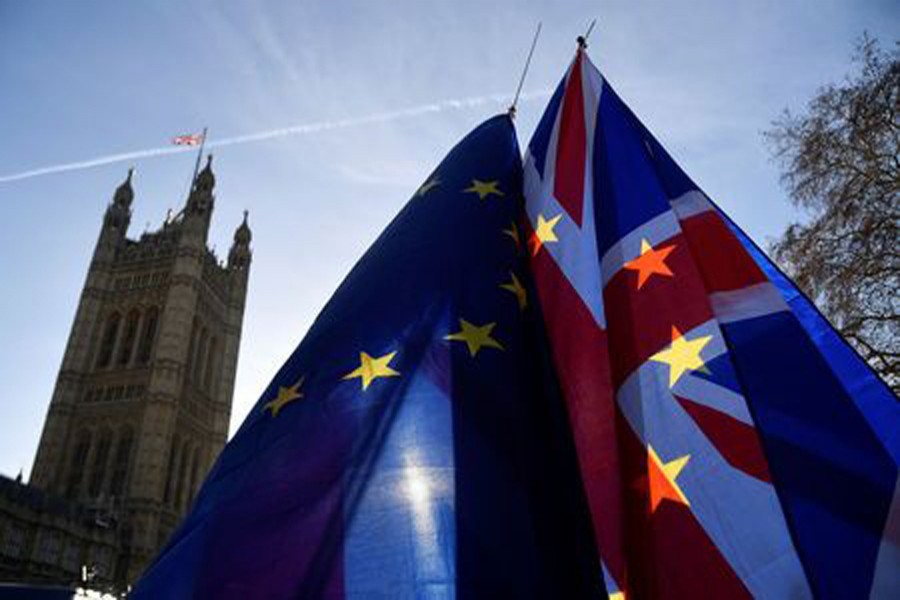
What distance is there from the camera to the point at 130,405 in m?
55.7

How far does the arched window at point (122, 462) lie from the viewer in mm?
52781

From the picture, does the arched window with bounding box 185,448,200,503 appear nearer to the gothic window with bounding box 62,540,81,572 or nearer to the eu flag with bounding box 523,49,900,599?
the gothic window with bounding box 62,540,81,572

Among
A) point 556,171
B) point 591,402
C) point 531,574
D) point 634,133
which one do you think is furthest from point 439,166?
point 531,574

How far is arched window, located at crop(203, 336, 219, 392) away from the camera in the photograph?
63531 mm

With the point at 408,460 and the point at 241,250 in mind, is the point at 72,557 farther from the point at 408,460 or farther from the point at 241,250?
the point at 408,460

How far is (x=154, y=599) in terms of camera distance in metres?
3.73

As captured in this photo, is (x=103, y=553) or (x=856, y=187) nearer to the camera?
(x=856, y=187)

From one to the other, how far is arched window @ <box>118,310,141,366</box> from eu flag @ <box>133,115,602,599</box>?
60.7m

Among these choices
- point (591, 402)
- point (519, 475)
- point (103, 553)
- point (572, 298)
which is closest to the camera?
point (519, 475)

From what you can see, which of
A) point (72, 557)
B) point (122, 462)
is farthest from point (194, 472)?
point (72, 557)

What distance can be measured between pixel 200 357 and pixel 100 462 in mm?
12186

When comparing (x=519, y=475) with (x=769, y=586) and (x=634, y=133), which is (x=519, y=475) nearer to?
(x=769, y=586)

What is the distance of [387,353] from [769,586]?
8.74 feet

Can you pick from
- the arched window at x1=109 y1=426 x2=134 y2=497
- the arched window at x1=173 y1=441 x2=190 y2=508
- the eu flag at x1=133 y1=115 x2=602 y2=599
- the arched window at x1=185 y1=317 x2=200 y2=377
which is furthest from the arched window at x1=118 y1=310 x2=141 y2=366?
the eu flag at x1=133 y1=115 x2=602 y2=599
